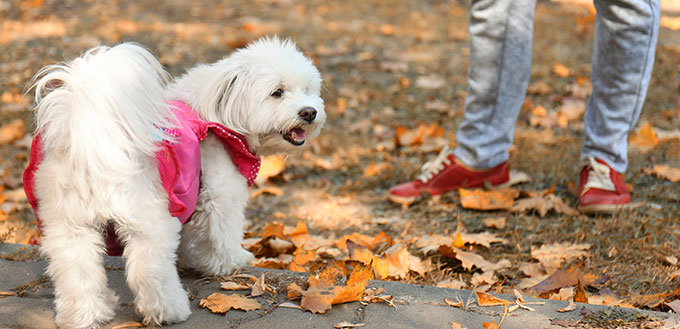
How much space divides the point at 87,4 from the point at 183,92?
6987 mm

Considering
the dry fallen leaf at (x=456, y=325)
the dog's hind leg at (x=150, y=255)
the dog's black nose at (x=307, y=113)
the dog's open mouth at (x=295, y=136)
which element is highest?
the dog's black nose at (x=307, y=113)

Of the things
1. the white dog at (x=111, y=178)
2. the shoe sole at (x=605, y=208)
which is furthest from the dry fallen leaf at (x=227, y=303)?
the shoe sole at (x=605, y=208)

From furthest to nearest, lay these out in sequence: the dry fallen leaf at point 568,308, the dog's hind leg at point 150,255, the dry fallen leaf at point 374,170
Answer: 1. the dry fallen leaf at point 374,170
2. the dry fallen leaf at point 568,308
3. the dog's hind leg at point 150,255

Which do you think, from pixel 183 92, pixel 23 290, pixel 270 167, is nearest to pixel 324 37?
pixel 270 167

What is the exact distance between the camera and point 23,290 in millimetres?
2492

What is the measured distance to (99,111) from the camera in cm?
198

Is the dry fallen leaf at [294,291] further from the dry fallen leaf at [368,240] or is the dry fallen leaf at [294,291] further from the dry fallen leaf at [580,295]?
the dry fallen leaf at [580,295]

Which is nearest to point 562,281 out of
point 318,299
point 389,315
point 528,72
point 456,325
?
point 456,325

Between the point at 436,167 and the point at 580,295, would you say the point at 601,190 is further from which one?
the point at 580,295

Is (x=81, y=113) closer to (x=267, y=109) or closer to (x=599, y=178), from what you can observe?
(x=267, y=109)

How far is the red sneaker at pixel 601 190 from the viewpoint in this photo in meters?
3.43

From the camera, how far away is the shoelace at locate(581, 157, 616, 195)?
11.5ft

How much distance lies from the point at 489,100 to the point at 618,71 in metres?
0.68

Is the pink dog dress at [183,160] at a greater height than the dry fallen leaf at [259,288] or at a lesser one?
greater
